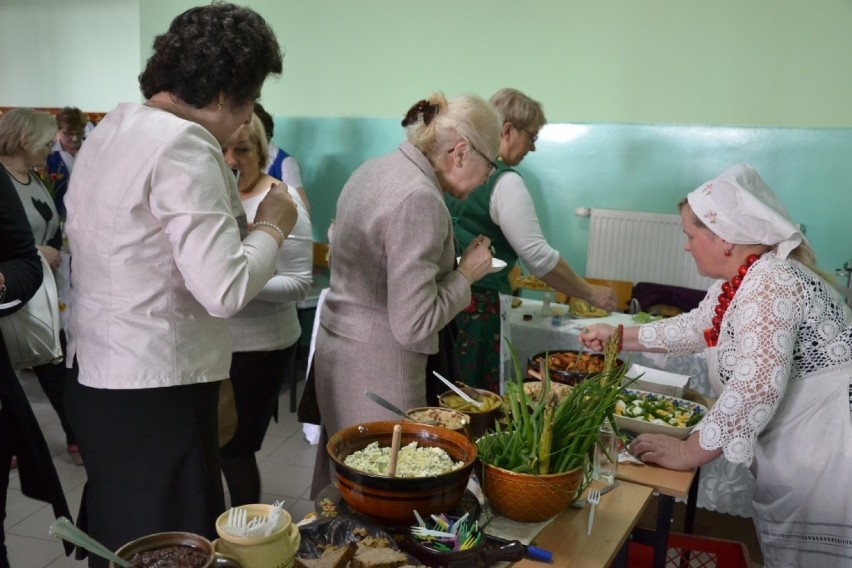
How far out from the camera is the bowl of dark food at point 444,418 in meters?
1.32

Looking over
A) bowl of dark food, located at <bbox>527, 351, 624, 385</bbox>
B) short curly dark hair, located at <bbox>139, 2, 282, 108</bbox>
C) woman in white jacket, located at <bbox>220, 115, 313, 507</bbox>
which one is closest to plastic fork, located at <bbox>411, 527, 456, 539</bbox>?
bowl of dark food, located at <bbox>527, 351, 624, 385</bbox>

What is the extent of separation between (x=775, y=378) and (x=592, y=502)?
52 centimetres

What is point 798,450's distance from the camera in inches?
65.0

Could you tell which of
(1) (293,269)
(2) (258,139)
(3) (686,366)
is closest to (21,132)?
(2) (258,139)

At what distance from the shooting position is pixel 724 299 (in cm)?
178

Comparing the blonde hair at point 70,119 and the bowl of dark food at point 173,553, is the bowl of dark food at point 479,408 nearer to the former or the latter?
the bowl of dark food at point 173,553

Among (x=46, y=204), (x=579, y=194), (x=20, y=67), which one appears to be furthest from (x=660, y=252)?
(x=20, y=67)

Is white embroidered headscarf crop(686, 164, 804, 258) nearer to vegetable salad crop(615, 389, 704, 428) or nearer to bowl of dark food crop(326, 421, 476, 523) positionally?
vegetable salad crop(615, 389, 704, 428)

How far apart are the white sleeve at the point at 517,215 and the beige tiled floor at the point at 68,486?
4.52 ft

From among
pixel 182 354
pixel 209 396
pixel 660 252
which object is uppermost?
pixel 182 354

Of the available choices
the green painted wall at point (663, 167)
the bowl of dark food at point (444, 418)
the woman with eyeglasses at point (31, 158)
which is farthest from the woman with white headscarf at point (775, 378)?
the woman with eyeglasses at point (31, 158)

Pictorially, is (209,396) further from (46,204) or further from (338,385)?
(46,204)

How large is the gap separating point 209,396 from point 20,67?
22.6ft

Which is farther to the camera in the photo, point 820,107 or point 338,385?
point 820,107
